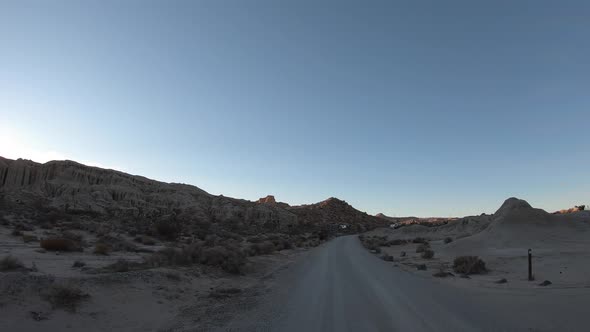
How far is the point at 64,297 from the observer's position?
9234 millimetres

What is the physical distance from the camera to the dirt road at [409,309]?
8812mm

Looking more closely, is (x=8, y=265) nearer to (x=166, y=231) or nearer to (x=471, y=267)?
(x=471, y=267)

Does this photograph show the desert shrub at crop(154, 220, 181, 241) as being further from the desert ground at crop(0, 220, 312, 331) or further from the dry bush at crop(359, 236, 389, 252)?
the dry bush at crop(359, 236, 389, 252)

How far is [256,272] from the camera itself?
21.2 meters

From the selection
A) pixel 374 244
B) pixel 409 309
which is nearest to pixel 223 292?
pixel 409 309

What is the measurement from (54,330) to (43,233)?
24911 mm

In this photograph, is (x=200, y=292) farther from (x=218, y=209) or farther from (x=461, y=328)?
(x=218, y=209)

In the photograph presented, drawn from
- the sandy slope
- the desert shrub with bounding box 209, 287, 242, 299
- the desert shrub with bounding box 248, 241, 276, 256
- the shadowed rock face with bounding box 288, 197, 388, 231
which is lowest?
the desert shrub with bounding box 209, 287, 242, 299

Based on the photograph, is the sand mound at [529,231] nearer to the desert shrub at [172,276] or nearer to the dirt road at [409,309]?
the dirt road at [409,309]

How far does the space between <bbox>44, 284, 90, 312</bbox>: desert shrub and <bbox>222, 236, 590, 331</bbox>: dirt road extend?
141 inches

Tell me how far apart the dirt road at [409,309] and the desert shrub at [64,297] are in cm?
359

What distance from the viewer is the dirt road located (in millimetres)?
8812

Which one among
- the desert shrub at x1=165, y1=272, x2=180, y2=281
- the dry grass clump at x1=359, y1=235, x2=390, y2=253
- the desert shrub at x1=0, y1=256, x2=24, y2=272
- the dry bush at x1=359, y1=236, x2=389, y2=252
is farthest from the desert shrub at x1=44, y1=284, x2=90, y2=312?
the dry bush at x1=359, y1=236, x2=389, y2=252

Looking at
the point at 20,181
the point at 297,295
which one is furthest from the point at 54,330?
the point at 20,181
